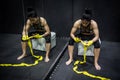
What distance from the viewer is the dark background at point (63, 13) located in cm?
408

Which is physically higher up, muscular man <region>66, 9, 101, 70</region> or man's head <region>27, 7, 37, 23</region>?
man's head <region>27, 7, 37, 23</region>

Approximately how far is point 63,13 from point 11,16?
1312 millimetres

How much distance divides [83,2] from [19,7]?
152 cm

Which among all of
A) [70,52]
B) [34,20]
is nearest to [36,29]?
[34,20]

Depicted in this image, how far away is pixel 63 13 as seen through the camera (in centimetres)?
435

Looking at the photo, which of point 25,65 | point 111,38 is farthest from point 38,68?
point 111,38

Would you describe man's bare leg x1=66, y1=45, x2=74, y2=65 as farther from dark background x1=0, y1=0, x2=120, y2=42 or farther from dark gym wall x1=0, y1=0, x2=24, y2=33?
dark gym wall x1=0, y1=0, x2=24, y2=33

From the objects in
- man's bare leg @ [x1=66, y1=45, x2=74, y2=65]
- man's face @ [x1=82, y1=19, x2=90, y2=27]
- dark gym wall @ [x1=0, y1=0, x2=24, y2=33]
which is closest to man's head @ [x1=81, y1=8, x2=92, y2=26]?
man's face @ [x1=82, y1=19, x2=90, y2=27]

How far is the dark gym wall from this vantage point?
15.0 ft

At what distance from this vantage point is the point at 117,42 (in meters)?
4.22

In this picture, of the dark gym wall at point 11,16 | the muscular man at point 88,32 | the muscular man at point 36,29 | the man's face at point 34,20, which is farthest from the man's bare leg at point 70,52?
the dark gym wall at point 11,16

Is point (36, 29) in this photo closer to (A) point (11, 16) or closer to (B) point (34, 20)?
(B) point (34, 20)

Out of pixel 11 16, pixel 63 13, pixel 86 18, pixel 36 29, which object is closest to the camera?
pixel 86 18

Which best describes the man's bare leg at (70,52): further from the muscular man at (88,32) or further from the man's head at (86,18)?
the man's head at (86,18)
